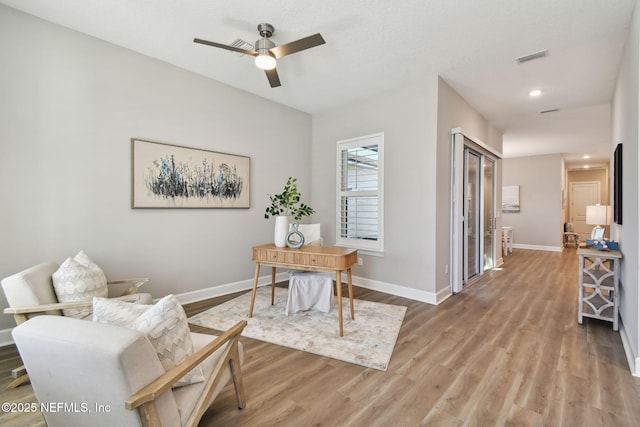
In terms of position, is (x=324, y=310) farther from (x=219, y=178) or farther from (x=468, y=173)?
(x=468, y=173)

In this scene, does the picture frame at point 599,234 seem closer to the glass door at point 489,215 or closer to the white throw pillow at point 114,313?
the glass door at point 489,215

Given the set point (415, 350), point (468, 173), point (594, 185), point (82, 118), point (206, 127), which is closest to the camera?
point (415, 350)

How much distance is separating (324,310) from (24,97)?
348 cm

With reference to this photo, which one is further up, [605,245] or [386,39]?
[386,39]

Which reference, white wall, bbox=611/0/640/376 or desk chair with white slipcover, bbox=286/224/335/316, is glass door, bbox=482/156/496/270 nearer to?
white wall, bbox=611/0/640/376

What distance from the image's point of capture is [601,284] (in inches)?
119

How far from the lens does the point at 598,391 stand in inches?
76.6

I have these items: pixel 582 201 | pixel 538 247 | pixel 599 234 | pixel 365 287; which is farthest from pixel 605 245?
pixel 582 201

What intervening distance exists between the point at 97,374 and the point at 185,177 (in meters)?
2.93

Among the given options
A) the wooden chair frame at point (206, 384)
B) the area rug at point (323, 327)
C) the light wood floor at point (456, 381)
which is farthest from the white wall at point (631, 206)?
the wooden chair frame at point (206, 384)

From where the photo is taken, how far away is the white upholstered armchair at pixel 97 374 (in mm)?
999

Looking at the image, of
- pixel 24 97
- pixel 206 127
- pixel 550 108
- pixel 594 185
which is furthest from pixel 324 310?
pixel 594 185

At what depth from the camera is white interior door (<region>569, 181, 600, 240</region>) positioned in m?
10.2

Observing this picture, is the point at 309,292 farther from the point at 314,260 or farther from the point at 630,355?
the point at 630,355
